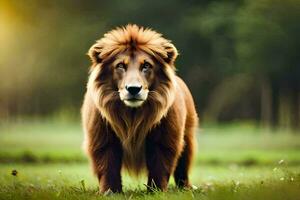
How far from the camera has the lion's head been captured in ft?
22.5

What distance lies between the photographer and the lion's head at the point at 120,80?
6.86 meters

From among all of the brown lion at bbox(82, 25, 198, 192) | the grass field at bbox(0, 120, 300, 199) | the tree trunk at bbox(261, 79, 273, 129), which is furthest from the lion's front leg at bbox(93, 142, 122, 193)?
the tree trunk at bbox(261, 79, 273, 129)

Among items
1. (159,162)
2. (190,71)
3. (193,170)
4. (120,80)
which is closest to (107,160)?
(159,162)

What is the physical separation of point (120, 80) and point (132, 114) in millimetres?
348

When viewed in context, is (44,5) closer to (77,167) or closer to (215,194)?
(77,167)

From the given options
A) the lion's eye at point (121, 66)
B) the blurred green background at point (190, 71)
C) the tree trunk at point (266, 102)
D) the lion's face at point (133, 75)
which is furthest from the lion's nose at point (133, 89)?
the tree trunk at point (266, 102)

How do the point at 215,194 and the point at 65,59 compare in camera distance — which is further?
the point at 65,59

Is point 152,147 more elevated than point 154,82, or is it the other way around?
point 154,82

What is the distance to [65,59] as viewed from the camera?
18.8 meters

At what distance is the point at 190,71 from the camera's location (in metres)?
20.3

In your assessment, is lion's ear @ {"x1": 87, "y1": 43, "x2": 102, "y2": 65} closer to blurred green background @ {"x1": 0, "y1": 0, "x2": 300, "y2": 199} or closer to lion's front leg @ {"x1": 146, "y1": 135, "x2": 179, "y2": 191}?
lion's front leg @ {"x1": 146, "y1": 135, "x2": 179, "y2": 191}

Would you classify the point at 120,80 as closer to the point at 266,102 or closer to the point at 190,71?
the point at 266,102

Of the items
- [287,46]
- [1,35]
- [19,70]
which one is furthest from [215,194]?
[19,70]

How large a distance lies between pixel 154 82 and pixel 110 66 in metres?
0.36
